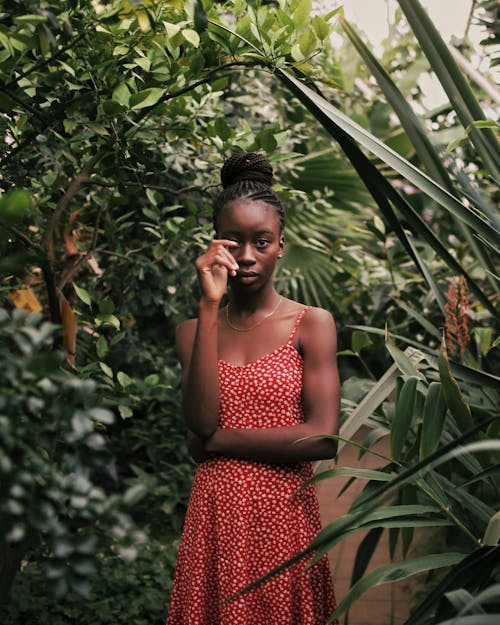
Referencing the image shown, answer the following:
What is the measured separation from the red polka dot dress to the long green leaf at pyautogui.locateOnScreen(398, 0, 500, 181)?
0.65m

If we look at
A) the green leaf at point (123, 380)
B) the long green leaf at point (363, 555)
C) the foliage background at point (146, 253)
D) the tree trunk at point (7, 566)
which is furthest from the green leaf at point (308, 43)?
the tree trunk at point (7, 566)

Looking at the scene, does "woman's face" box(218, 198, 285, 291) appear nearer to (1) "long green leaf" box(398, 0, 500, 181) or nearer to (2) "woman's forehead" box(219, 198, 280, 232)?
(2) "woman's forehead" box(219, 198, 280, 232)

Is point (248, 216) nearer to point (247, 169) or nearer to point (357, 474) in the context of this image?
point (247, 169)

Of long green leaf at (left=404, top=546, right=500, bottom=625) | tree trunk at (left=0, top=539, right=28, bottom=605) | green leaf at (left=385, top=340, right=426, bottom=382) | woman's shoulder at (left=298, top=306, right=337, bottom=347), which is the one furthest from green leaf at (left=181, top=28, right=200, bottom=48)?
tree trunk at (left=0, top=539, right=28, bottom=605)

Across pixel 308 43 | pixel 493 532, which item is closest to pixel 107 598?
pixel 493 532

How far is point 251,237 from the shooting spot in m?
2.12

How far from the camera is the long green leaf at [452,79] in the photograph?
6.88 ft

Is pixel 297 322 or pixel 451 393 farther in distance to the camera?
pixel 297 322

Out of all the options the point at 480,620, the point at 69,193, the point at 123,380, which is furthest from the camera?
the point at 123,380

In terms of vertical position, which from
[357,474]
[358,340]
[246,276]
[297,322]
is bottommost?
[357,474]

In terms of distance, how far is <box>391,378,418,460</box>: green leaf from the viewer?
196 cm

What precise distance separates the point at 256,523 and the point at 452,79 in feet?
3.88

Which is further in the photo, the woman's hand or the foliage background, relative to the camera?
the woman's hand

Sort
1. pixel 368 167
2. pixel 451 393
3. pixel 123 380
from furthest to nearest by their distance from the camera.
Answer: pixel 123 380 → pixel 368 167 → pixel 451 393
